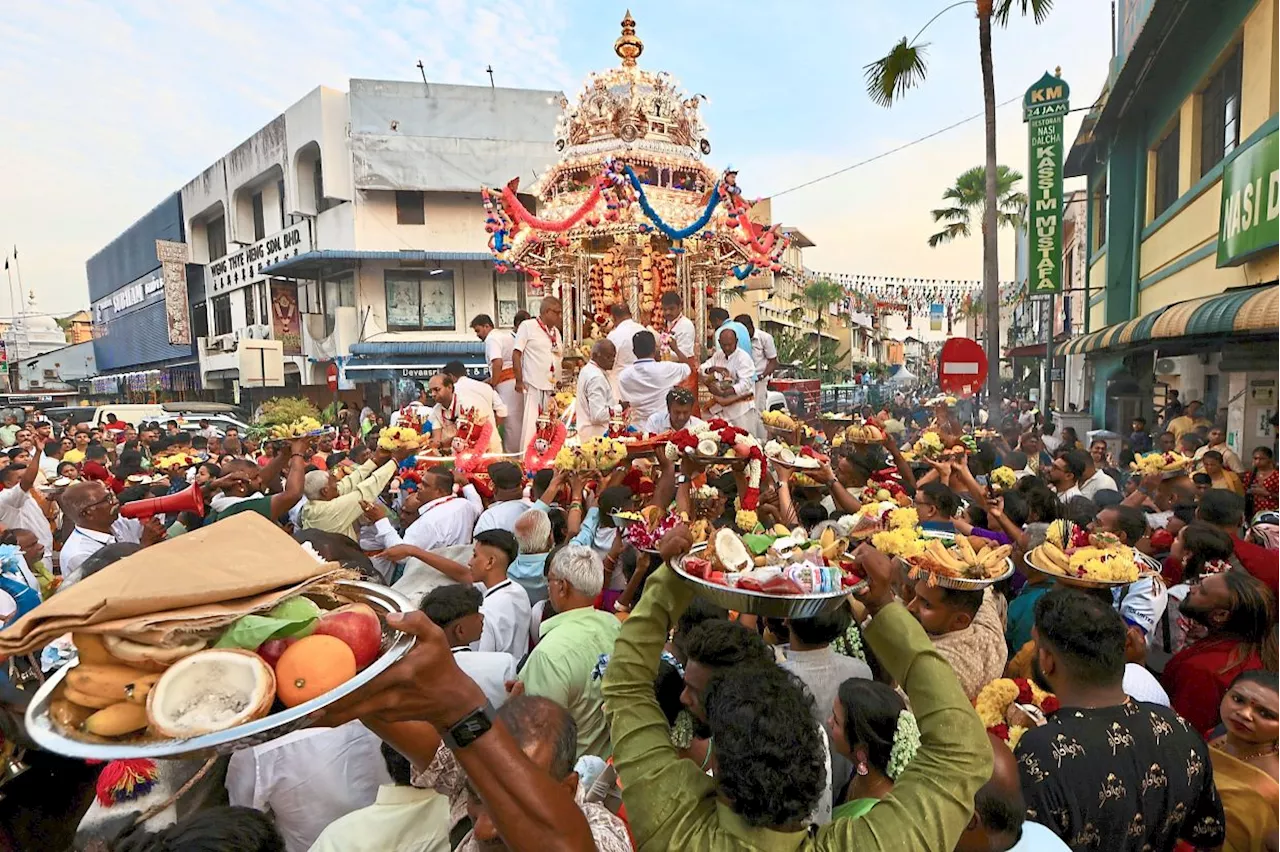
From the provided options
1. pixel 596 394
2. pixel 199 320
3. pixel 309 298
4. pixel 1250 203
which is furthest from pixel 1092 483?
pixel 199 320

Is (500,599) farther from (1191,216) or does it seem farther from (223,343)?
(223,343)

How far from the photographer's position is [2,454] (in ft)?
37.5

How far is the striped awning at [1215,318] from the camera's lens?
7578 millimetres

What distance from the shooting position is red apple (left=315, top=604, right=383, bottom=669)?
4.70ft

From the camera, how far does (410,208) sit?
27484mm

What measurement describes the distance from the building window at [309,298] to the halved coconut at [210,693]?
3059cm

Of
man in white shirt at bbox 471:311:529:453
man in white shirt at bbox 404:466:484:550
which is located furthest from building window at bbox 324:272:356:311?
man in white shirt at bbox 404:466:484:550

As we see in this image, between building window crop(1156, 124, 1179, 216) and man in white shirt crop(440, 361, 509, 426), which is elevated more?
building window crop(1156, 124, 1179, 216)

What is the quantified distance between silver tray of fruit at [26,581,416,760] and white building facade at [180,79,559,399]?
89.0 ft

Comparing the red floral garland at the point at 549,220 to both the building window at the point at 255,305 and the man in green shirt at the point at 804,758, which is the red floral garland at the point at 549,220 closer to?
the man in green shirt at the point at 804,758

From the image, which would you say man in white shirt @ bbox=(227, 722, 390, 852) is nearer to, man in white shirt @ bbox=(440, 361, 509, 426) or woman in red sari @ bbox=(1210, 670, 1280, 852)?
woman in red sari @ bbox=(1210, 670, 1280, 852)

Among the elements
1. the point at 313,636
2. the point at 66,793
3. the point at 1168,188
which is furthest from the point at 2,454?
the point at 1168,188

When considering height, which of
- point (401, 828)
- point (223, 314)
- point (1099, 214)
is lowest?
point (401, 828)

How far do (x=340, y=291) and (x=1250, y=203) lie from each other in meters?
27.1
